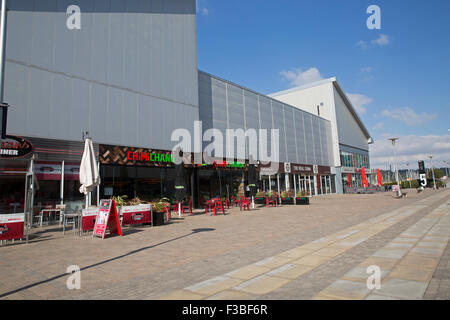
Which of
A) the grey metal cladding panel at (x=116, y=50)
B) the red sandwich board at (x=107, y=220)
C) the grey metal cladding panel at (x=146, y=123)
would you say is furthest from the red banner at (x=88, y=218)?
the grey metal cladding panel at (x=116, y=50)

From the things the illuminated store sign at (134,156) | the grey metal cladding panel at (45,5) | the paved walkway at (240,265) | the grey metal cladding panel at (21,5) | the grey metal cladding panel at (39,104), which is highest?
the grey metal cladding panel at (45,5)

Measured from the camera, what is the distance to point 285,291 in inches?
146

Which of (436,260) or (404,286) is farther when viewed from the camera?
(436,260)

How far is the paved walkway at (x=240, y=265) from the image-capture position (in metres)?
3.79

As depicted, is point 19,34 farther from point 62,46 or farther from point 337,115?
point 337,115

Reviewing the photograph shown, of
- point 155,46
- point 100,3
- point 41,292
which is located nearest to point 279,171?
point 155,46

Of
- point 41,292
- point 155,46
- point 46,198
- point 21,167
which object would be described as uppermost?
point 155,46

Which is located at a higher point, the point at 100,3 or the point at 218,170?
the point at 100,3

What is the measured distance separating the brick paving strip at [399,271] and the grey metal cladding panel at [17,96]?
1369cm

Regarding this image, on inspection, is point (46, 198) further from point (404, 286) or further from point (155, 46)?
point (404, 286)

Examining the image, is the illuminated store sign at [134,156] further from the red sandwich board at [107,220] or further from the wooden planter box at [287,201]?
the wooden planter box at [287,201]

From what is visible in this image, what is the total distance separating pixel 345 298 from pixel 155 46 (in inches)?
744

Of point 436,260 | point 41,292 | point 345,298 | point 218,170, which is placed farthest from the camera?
point 218,170

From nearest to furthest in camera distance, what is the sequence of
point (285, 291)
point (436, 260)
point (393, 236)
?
point (285, 291)
point (436, 260)
point (393, 236)
